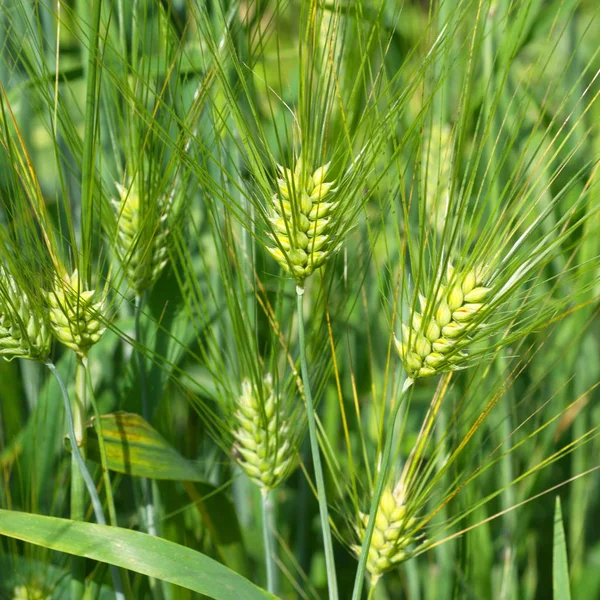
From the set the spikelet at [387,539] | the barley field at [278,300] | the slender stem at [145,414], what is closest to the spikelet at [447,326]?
the barley field at [278,300]

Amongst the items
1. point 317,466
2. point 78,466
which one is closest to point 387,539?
point 317,466

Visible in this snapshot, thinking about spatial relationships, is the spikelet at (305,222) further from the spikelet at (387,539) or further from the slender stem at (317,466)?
the spikelet at (387,539)

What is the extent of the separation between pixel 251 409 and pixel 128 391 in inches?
6.3

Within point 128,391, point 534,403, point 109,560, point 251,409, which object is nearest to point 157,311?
point 128,391

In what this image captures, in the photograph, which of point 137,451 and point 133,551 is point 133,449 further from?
point 133,551

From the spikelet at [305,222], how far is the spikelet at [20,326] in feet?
0.48

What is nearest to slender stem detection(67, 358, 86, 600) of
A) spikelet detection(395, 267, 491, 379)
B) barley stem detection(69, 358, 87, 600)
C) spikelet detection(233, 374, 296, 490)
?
barley stem detection(69, 358, 87, 600)

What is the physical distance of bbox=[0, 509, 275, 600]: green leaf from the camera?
16.9 inches

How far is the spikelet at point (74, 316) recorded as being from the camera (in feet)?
1.45

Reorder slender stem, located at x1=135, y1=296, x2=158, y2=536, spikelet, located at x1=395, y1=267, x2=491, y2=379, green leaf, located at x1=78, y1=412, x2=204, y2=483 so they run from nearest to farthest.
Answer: spikelet, located at x1=395, y1=267, x2=491, y2=379 → green leaf, located at x1=78, y1=412, x2=204, y2=483 → slender stem, located at x1=135, y1=296, x2=158, y2=536

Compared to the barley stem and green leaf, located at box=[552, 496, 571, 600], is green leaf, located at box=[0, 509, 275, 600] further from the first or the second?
green leaf, located at box=[552, 496, 571, 600]

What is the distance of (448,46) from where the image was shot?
1.42 feet

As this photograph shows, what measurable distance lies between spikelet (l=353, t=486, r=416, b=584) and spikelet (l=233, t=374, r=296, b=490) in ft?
0.24

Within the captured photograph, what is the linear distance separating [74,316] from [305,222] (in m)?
0.15
